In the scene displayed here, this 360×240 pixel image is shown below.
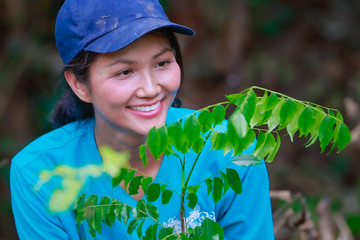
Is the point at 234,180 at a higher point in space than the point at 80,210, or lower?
higher

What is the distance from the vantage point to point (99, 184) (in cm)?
161

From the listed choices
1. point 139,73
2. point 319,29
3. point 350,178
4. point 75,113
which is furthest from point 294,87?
point 139,73

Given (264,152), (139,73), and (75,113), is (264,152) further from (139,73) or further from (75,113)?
(75,113)

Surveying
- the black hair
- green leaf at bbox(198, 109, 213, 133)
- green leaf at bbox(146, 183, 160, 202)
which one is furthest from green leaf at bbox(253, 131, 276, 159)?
the black hair

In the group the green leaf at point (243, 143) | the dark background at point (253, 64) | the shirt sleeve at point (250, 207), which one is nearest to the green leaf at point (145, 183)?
the green leaf at point (243, 143)

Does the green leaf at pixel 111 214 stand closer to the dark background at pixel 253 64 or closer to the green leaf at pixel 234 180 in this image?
the green leaf at pixel 234 180

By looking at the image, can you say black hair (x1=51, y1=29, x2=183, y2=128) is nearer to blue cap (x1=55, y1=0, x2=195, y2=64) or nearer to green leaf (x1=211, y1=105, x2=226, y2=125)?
blue cap (x1=55, y1=0, x2=195, y2=64)

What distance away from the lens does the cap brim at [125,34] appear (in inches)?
53.5

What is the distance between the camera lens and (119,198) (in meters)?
1.58

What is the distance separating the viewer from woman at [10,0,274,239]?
4.63 ft

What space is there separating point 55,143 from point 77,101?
194 mm

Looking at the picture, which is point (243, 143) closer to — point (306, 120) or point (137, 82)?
point (306, 120)

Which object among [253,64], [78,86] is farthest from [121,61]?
[253,64]

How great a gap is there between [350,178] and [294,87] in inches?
37.4
